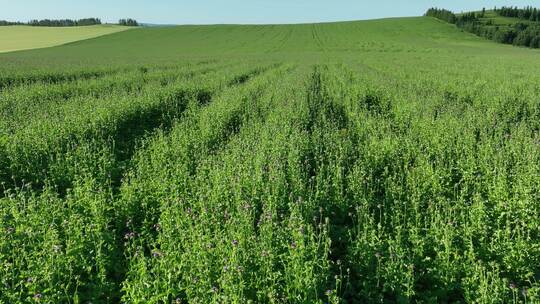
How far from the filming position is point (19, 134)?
29.5 ft

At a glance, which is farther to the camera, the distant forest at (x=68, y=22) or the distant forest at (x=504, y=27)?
the distant forest at (x=68, y=22)

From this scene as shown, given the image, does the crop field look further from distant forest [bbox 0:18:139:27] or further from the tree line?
distant forest [bbox 0:18:139:27]

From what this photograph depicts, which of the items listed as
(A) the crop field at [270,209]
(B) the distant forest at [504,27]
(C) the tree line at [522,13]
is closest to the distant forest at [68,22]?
(B) the distant forest at [504,27]

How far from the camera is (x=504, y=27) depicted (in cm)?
9406

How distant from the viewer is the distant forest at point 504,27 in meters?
84.1

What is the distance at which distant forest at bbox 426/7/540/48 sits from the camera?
84.1m

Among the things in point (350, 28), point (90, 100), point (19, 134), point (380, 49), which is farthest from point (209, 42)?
point (19, 134)

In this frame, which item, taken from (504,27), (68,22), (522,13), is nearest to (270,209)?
(504,27)

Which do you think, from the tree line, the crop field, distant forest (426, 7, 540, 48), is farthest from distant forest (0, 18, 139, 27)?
the crop field

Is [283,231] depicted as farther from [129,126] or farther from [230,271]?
[129,126]

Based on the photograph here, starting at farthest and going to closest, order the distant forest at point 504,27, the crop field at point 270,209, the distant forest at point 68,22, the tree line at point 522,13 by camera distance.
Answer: the distant forest at point 68,22
the tree line at point 522,13
the distant forest at point 504,27
the crop field at point 270,209

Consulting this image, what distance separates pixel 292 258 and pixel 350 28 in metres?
106

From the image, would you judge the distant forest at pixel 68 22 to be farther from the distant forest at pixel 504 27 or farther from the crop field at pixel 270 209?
the crop field at pixel 270 209

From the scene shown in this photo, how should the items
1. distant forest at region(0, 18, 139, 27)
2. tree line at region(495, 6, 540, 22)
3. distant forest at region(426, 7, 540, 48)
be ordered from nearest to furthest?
distant forest at region(426, 7, 540, 48)
tree line at region(495, 6, 540, 22)
distant forest at region(0, 18, 139, 27)
